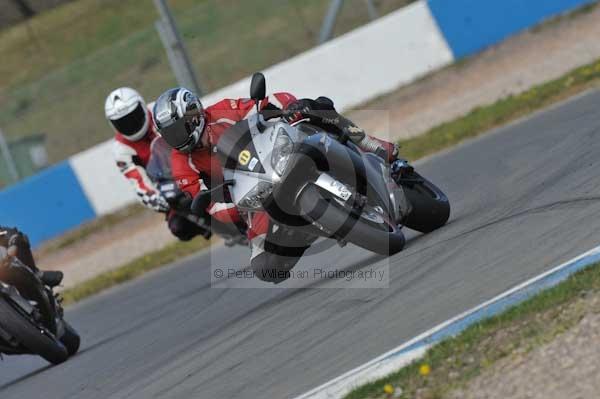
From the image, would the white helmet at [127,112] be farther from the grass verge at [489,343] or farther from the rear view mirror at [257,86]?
the grass verge at [489,343]

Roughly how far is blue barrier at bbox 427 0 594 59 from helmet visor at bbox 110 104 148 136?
744cm

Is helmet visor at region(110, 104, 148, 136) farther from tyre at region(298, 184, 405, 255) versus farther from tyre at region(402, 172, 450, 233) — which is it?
tyre at region(298, 184, 405, 255)

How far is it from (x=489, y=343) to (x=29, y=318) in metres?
4.47

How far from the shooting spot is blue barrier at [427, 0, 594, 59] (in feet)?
57.5

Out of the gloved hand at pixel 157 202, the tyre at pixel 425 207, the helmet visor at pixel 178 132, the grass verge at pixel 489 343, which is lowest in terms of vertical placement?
the gloved hand at pixel 157 202

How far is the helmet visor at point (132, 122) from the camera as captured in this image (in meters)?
11.3

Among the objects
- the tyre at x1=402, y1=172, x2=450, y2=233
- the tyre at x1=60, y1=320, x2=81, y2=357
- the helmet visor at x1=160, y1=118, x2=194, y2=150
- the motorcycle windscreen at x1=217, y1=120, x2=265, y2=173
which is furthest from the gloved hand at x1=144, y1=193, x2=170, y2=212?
the motorcycle windscreen at x1=217, y1=120, x2=265, y2=173

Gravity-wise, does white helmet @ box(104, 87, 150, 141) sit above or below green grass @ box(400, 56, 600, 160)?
above

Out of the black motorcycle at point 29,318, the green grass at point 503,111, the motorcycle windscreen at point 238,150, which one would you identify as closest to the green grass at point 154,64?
the green grass at point 503,111

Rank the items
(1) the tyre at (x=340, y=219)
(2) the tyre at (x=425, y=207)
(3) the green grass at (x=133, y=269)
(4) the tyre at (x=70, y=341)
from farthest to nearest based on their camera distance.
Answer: (3) the green grass at (x=133, y=269), (4) the tyre at (x=70, y=341), (2) the tyre at (x=425, y=207), (1) the tyre at (x=340, y=219)

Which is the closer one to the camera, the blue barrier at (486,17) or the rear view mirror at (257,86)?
the rear view mirror at (257,86)

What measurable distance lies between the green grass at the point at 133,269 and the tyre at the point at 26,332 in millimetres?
4927

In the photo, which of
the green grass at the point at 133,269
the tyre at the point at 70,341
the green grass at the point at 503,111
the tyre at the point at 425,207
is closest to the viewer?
the tyre at the point at 425,207

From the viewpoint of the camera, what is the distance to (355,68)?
17766mm
